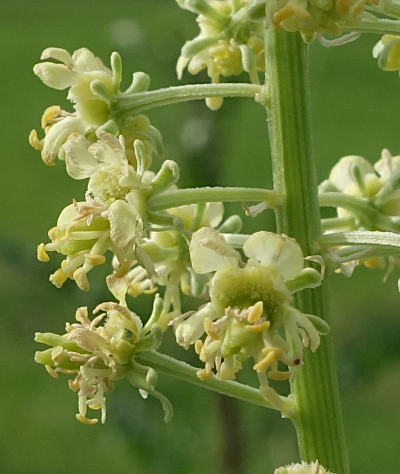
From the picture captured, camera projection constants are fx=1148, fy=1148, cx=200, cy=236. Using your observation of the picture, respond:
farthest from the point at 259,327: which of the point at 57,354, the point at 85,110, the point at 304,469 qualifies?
the point at 85,110

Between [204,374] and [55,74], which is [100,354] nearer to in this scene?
[204,374]

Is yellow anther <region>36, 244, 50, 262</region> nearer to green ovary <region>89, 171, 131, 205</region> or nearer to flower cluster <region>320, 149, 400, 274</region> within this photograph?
green ovary <region>89, 171, 131, 205</region>

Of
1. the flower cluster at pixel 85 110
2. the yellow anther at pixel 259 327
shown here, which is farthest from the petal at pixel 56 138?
the yellow anther at pixel 259 327

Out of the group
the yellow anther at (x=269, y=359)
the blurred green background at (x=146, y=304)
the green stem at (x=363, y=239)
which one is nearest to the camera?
the yellow anther at (x=269, y=359)

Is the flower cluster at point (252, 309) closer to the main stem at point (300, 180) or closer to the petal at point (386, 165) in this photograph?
the main stem at point (300, 180)

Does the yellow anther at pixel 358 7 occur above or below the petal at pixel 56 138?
above

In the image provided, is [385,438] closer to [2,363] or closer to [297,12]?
[2,363]
